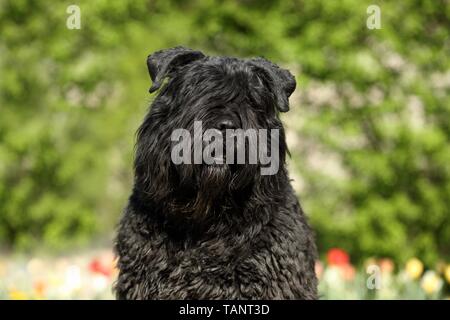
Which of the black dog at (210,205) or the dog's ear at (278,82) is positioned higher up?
the dog's ear at (278,82)

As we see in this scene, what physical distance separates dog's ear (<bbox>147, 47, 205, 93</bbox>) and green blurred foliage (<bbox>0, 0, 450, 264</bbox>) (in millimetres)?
3702

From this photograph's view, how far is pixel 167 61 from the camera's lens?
388cm

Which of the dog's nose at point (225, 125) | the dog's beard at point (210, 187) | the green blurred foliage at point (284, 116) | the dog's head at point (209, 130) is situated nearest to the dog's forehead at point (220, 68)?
the dog's head at point (209, 130)

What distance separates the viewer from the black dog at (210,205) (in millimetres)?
3605

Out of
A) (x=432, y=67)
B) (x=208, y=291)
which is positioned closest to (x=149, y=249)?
(x=208, y=291)

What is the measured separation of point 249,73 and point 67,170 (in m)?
4.93

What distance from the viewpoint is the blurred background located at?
24.3 ft

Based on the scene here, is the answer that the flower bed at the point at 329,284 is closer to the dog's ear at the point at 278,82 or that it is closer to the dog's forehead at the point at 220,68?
the dog's ear at the point at 278,82

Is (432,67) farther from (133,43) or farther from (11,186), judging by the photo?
(11,186)

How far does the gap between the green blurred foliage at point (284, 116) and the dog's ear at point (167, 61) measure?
370 cm

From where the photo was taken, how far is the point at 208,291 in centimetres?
374

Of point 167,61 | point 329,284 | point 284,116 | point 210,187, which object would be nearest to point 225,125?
point 210,187

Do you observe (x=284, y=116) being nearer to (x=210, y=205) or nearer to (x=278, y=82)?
(x=278, y=82)

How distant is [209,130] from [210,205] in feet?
1.32
